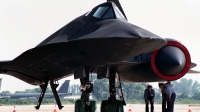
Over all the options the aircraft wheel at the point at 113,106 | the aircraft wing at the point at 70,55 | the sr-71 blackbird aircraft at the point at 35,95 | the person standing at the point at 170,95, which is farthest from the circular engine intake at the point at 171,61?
the sr-71 blackbird aircraft at the point at 35,95

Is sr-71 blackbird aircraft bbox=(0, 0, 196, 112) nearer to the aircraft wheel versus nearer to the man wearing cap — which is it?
the aircraft wheel

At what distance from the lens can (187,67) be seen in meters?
10.1

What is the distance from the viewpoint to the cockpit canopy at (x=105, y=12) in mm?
7301

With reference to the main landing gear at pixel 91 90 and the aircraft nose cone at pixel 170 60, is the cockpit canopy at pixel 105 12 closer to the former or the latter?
the main landing gear at pixel 91 90

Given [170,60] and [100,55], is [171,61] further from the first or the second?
[100,55]

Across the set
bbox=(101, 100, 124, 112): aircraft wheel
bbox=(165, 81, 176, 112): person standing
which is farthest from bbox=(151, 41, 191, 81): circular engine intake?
bbox=(101, 100, 124, 112): aircraft wheel

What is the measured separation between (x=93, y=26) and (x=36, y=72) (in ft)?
11.3

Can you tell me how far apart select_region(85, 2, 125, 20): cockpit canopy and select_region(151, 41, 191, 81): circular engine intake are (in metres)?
2.89

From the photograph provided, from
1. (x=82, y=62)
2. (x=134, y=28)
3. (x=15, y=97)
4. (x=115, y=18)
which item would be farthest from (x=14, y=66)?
(x=15, y=97)

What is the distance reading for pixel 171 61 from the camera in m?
9.74

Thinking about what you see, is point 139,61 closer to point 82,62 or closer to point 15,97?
point 82,62

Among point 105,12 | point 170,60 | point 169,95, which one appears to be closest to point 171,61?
point 170,60

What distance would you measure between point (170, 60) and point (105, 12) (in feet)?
10.3

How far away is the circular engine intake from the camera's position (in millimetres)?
9789
